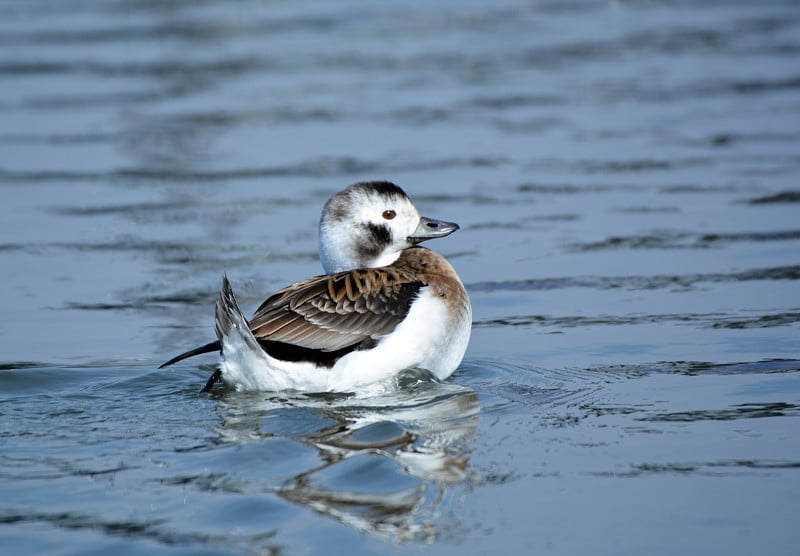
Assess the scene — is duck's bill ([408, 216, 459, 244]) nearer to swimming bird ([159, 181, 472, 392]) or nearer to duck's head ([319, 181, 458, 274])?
duck's head ([319, 181, 458, 274])

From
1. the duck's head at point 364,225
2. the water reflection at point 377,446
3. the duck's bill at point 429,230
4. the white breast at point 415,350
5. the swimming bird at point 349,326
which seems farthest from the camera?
the duck's bill at point 429,230

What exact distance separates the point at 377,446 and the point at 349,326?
1115mm

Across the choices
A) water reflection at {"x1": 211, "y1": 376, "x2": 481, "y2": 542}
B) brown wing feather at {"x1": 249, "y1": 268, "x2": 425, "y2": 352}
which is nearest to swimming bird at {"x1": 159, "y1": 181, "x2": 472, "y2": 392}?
brown wing feather at {"x1": 249, "y1": 268, "x2": 425, "y2": 352}

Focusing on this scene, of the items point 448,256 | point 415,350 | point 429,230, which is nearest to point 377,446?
point 415,350

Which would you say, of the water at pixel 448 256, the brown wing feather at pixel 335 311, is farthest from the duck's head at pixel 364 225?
the water at pixel 448 256

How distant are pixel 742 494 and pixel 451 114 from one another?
9755 mm

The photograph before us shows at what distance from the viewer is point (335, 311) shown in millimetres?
7031

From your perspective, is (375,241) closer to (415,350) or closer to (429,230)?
(429,230)

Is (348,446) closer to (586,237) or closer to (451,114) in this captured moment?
(586,237)

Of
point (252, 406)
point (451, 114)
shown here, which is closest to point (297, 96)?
point (451, 114)

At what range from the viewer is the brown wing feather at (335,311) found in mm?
6926

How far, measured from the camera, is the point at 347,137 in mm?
13703

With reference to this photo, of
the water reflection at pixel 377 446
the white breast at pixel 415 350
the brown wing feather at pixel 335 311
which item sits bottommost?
the water reflection at pixel 377 446

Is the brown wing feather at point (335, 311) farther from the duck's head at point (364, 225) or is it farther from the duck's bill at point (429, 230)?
the duck's bill at point (429, 230)
